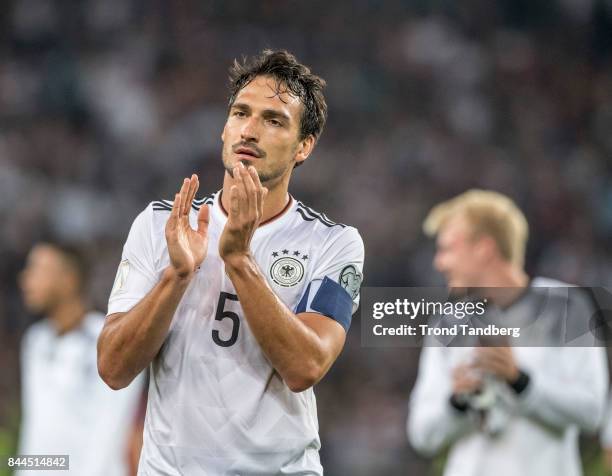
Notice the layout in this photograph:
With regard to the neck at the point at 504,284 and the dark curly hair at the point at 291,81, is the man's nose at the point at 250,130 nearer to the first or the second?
the dark curly hair at the point at 291,81

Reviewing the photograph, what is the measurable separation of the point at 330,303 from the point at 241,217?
0.46m

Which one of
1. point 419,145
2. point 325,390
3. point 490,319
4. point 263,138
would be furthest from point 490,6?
point 263,138

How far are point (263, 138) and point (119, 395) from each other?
10.1 ft

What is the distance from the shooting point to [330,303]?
3045mm

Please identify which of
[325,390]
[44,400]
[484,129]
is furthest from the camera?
[484,129]

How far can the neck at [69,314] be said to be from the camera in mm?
5961

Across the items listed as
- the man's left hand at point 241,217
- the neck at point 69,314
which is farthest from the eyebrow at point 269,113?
the neck at point 69,314

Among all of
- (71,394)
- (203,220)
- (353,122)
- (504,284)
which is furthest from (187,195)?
(353,122)

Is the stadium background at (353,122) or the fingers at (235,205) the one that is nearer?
the fingers at (235,205)

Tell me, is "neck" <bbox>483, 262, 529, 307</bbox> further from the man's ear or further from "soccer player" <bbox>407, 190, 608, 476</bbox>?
the man's ear

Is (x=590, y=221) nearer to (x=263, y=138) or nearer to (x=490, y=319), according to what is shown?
(x=490, y=319)

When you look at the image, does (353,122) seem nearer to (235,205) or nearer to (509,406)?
(509,406)

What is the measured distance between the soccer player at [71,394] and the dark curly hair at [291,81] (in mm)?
2870

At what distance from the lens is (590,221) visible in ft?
32.1
